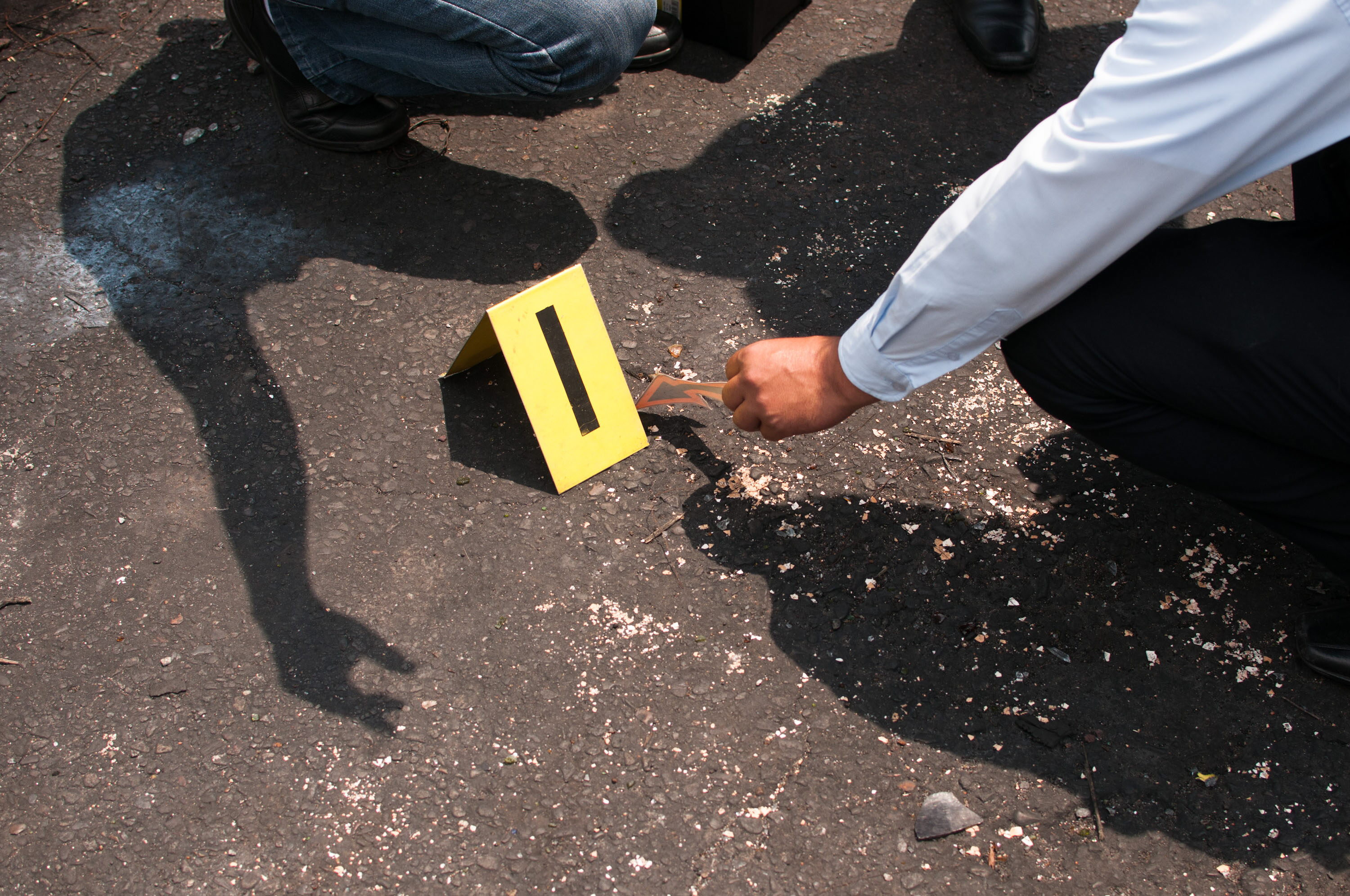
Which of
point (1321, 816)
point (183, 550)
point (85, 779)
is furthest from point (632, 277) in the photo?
point (1321, 816)

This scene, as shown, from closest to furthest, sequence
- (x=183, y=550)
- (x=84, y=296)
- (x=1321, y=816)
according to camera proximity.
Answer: (x=1321, y=816), (x=183, y=550), (x=84, y=296)

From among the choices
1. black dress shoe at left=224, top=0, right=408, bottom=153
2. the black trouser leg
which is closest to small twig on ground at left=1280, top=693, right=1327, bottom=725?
the black trouser leg

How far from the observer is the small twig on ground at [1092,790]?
1.46 meters

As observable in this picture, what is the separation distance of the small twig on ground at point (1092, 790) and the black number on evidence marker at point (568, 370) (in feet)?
3.83

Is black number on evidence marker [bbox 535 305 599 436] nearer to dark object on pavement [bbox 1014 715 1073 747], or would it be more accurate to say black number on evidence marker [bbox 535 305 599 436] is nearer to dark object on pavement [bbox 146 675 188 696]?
dark object on pavement [bbox 146 675 188 696]

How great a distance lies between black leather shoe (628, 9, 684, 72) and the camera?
9.73 feet

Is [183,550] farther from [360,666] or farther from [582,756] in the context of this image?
[582,756]

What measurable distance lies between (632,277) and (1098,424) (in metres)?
1.29

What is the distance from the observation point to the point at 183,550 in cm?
182

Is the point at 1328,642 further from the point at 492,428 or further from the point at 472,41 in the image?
the point at 472,41

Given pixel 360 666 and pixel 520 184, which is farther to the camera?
pixel 520 184

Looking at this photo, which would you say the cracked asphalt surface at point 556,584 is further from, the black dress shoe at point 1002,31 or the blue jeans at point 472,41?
the black dress shoe at point 1002,31

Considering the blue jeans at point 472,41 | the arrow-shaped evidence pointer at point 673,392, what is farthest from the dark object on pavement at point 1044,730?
the blue jeans at point 472,41

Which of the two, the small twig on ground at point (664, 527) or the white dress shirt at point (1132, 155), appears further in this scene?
the small twig on ground at point (664, 527)
